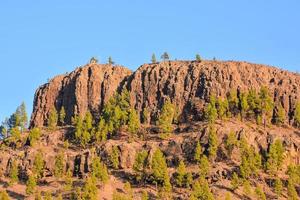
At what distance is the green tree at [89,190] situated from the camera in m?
187

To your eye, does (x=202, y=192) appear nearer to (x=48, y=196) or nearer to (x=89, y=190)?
(x=89, y=190)

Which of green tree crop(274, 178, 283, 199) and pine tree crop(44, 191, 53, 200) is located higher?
green tree crop(274, 178, 283, 199)

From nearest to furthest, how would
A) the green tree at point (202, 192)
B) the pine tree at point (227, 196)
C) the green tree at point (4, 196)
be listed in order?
the pine tree at point (227, 196), the green tree at point (202, 192), the green tree at point (4, 196)

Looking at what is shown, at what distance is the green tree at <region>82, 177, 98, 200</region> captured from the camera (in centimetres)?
18712

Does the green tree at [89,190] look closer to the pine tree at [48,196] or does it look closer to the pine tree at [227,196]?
the pine tree at [48,196]

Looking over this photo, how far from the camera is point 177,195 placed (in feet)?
646

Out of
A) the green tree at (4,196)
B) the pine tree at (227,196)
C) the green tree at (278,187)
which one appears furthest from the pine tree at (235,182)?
the green tree at (4,196)

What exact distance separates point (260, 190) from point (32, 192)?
2424 inches

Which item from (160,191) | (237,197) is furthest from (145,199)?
(237,197)

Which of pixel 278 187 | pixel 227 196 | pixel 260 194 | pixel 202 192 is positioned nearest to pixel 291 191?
Answer: pixel 278 187

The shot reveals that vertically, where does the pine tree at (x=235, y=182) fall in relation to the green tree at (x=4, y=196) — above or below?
above

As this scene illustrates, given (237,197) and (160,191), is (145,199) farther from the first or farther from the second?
(237,197)

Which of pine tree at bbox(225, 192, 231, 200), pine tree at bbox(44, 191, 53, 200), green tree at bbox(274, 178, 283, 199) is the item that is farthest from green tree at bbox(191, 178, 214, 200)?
pine tree at bbox(44, 191, 53, 200)

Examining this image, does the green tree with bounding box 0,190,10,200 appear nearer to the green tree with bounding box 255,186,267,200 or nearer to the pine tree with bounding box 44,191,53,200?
the pine tree with bounding box 44,191,53,200
